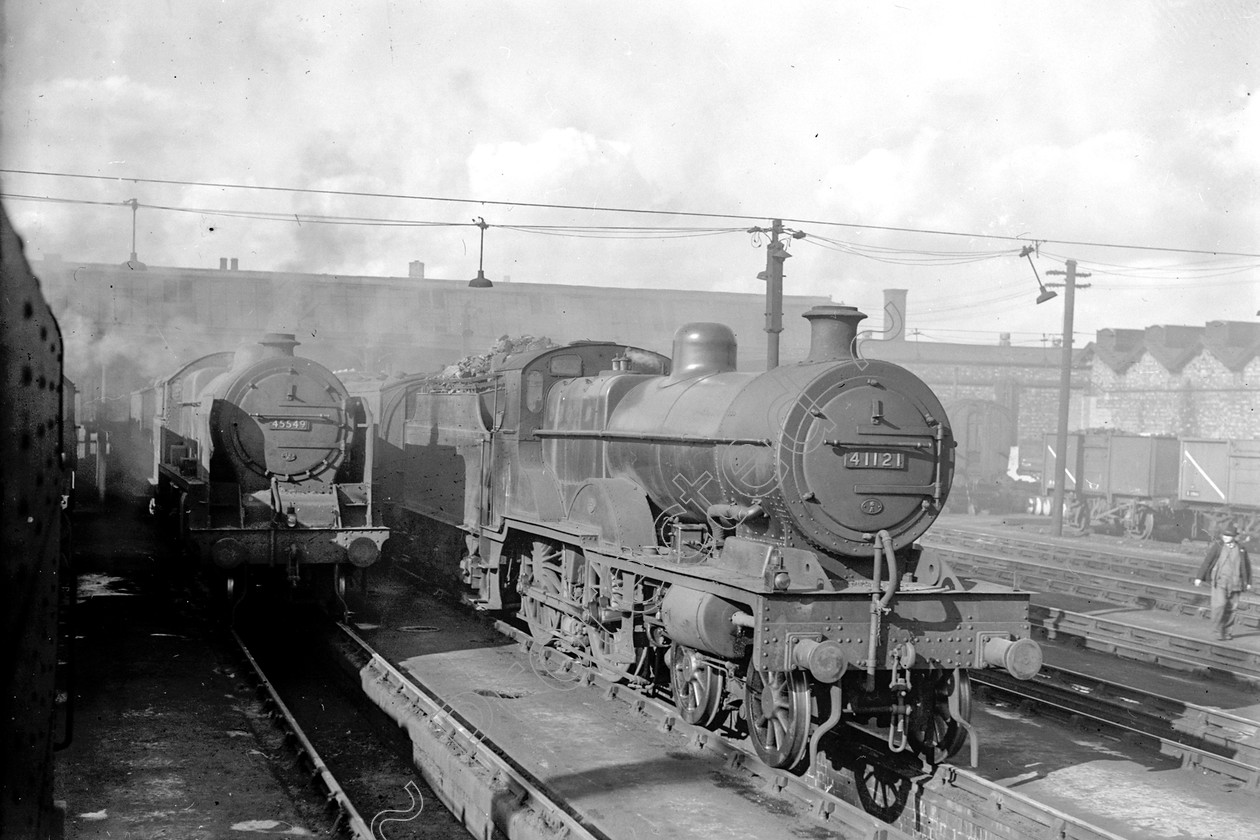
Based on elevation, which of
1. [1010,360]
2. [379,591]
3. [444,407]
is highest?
[1010,360]

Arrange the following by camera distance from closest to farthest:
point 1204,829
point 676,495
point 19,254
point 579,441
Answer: point 19,254, point 1204,829, point 676,495, point 579,441

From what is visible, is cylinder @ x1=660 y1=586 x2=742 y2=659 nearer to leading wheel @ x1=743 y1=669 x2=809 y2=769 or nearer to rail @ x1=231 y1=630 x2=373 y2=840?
leading wheel @ x1=743 y1=669 x2=809 y2=769

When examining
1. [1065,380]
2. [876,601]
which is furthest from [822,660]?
[1065,380]

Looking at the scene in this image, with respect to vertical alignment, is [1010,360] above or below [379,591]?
above

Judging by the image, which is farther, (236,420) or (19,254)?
(236,420)

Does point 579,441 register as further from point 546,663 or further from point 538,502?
point 546,663

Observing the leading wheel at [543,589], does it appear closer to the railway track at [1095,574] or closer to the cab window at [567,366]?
the cab window at [567,366]

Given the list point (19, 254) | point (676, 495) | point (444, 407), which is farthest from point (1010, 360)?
point (19, 254)

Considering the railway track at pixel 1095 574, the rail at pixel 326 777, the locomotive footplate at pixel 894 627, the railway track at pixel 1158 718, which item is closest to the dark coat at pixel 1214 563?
the railway track at pixel 1095 574

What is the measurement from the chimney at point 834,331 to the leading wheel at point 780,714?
251 centimetres

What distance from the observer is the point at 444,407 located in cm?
1547

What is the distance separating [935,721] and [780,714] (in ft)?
4.20

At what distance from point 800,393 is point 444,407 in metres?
8.59

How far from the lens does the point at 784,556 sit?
7.73 meters
